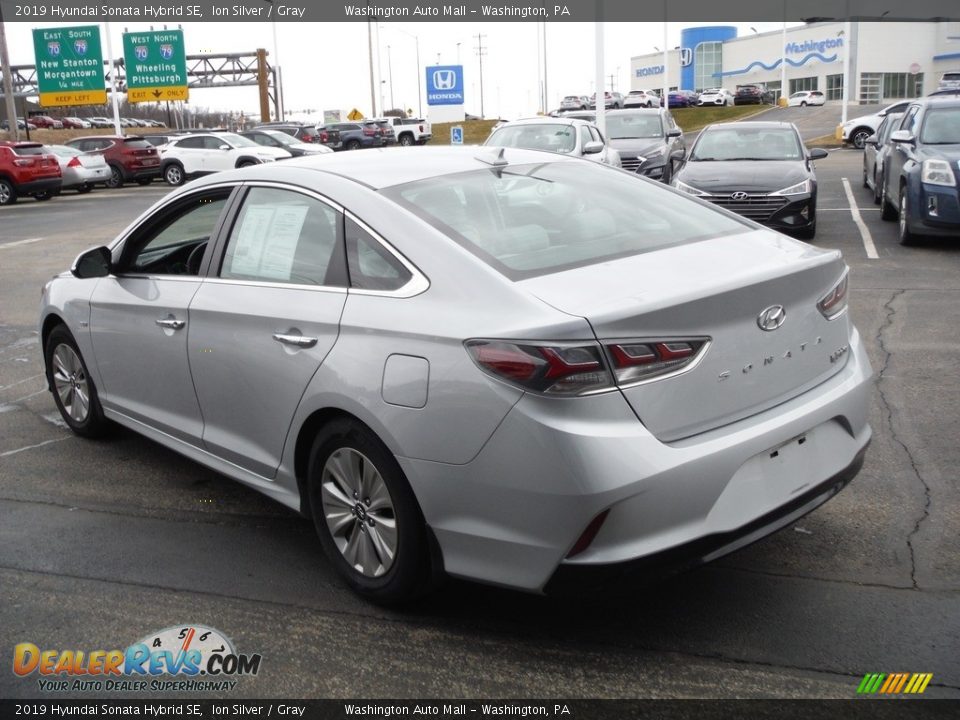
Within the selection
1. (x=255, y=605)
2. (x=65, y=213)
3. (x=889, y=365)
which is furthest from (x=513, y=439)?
(x=65, y=213)

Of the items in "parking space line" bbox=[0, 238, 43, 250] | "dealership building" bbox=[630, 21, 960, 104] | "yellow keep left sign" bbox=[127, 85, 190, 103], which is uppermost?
"dealership building" bbox=[630, 21, 960, 104]

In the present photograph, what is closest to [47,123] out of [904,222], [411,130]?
[411,130]

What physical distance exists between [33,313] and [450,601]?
7941 mm

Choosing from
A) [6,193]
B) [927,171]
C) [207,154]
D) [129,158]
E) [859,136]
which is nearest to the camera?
[927,171]

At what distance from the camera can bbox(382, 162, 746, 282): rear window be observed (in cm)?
351

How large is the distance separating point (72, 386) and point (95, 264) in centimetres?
113

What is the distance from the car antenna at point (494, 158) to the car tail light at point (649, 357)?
147cm

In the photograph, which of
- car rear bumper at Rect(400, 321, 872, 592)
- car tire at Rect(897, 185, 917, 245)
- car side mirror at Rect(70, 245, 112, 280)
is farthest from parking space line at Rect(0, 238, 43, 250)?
car rear bumper at Rect(400, 321, 872, 592)

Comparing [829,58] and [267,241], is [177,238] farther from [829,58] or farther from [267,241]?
[829,58]

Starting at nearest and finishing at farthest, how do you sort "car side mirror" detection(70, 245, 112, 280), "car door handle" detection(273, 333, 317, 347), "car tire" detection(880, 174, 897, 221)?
"car door handle" detection(273, 333, 317, 347), "car side mirror" detection(70, 245, 112, 280), "car tire" detection(880, 174, 897, 221)

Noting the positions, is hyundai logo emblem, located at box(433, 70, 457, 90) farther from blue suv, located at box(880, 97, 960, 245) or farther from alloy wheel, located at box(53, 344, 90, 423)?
alloy wheel, located at box(53, 344, 90, 423)

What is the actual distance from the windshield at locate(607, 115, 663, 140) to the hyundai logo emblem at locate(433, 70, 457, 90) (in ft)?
148

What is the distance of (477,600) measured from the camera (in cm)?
370

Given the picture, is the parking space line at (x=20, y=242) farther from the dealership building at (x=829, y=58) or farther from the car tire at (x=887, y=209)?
the dealership building at (x=829, y=58)
